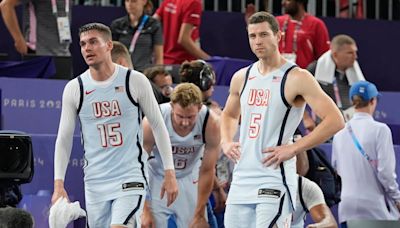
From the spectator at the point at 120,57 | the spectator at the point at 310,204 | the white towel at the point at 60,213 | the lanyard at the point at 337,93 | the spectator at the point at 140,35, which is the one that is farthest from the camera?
the lanyard at the point at 337,93

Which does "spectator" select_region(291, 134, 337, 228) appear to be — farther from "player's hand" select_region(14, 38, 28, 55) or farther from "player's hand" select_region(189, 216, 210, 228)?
"player's hand" select_region(14, 38, 28, 55)

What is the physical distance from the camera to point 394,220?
9.54 meters

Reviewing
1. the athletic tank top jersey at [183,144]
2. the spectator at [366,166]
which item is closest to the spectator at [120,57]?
the athletic tank top jersey at [183,144]

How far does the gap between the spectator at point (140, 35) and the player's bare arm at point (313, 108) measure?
4323 millimetres

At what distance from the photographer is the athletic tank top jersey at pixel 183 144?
8977 millimetres

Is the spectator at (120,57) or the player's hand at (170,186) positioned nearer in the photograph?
the player's hand at (170,186)

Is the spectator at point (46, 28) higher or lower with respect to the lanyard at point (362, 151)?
higher

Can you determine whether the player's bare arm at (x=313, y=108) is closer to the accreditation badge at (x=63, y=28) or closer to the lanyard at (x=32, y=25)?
the accreditation badge at (x=63, y=28)

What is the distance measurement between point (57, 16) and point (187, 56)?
4.93ft

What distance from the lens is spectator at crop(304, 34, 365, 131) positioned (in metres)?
11.8

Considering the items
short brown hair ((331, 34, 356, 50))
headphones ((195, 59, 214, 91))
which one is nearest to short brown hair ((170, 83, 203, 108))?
headphones ((195, 59, 214, 91))

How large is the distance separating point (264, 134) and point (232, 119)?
0.51 metres

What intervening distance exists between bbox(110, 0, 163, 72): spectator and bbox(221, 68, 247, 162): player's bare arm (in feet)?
12.5

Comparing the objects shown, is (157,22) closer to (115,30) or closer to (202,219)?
(115,30)
